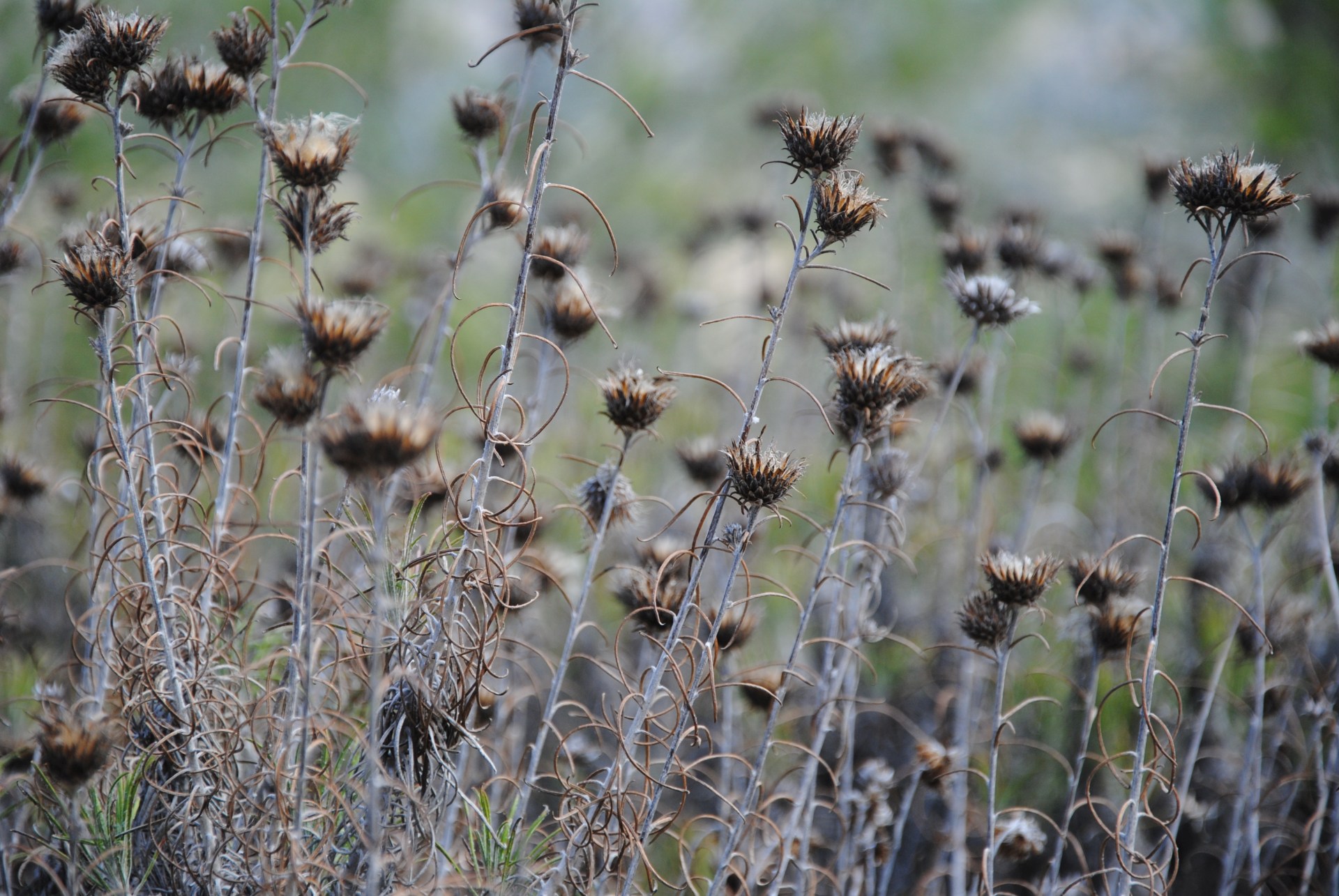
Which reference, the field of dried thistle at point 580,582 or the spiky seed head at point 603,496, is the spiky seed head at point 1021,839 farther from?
the spiky seed head at point 603,496

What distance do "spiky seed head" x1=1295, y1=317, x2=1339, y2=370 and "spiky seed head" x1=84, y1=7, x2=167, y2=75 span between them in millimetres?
1906

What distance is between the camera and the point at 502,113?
59.0 inches

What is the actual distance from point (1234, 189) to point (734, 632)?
2.80ft

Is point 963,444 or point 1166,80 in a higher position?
point 1166,80

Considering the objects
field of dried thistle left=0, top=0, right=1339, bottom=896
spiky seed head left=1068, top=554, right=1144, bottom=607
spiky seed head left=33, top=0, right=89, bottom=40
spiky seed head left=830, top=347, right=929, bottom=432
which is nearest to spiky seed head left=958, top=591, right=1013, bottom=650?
field of dried thistle left=0, top=0, right=1339, bottom=896

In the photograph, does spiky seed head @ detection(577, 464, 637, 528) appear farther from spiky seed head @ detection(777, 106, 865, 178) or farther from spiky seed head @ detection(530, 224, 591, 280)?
spiky seed head @ detection(777, 106, 865, 178)

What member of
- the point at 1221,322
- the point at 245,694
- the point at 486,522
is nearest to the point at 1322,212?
the point at 1221,322

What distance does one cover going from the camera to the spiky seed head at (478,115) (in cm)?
146

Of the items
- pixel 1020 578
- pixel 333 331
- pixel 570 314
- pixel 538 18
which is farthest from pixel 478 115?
pixel 1020 578

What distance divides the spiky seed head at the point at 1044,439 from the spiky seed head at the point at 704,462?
2.10ft

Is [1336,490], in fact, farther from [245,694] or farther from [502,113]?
[245,694]

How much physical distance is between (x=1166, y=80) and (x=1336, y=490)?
3.72 m

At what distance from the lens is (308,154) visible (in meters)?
0.87

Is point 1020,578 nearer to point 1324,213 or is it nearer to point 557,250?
point 557,250
